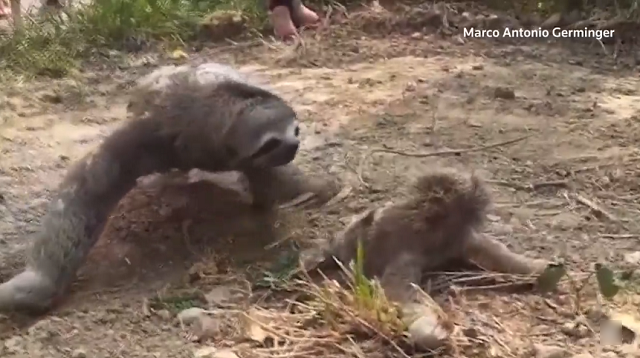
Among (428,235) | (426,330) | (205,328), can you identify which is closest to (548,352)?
(426,330)

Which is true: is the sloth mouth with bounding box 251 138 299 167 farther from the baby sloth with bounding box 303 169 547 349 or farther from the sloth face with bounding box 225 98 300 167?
the baby sloth with bounding box 303 169 547 349

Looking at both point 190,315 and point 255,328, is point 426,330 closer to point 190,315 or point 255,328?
point 255,328

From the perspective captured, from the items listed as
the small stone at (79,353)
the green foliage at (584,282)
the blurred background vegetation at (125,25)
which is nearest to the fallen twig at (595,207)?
the green foliage at (584,282)

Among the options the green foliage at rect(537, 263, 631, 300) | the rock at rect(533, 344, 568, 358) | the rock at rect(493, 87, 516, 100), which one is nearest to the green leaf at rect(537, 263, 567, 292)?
the green foliage at rect(537, 263, 631, 300)

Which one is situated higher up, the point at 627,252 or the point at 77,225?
the point at 77,225

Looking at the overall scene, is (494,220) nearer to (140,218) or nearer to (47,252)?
(140,218)

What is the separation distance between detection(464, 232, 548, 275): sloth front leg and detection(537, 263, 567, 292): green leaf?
54mm

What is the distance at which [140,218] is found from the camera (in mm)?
1806

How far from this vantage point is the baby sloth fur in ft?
4.77

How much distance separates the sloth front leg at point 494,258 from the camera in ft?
4.96

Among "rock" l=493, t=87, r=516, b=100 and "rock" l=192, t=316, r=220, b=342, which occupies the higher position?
"rock" l=493, t=87, r=516, b=100

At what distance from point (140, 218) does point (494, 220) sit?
0.69 meters

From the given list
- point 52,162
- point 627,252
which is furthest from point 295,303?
point 52,162

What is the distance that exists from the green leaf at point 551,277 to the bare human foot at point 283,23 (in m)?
1.78
